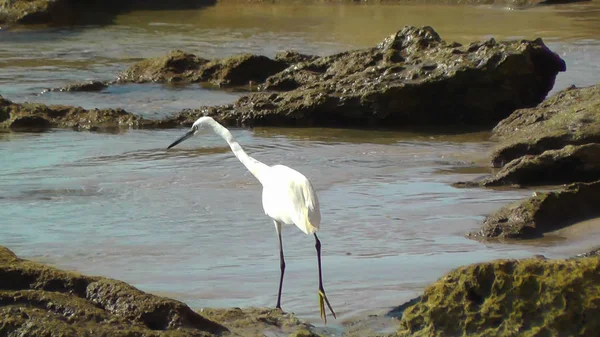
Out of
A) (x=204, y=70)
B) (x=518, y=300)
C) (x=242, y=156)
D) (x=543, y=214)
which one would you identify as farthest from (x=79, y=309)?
(x=204, y=70)

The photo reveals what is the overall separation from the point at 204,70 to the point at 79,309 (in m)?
11.7

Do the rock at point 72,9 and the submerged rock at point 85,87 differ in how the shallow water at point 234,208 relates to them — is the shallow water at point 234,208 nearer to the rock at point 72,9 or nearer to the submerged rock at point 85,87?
the submerged rock at point 85,87

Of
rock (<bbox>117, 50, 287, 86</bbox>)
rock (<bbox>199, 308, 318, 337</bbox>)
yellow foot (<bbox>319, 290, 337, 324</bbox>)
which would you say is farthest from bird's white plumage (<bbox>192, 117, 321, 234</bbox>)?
rock (<bbox>117, 50, 287, 86</bbox>)

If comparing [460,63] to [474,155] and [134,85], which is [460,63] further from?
[134,85]

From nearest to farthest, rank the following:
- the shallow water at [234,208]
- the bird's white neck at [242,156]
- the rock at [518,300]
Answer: the rock at [518,300] → the shallow water at [234,208] → the bird's white neck at [242,156]

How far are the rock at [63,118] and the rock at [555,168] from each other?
527 cm

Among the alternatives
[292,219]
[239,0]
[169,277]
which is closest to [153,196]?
[169,277]

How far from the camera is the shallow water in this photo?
5.96 metres

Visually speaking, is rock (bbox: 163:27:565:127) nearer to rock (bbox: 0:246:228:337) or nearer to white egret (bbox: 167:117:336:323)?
white egret (bbox: 167:117:336:323)

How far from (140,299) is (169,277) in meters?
1.86

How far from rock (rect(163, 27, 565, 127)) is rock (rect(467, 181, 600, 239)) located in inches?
193

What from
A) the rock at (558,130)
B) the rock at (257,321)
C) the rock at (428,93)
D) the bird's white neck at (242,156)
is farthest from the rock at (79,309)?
the rock at (428,93)

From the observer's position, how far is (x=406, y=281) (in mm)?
5652

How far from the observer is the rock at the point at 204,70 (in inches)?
599
